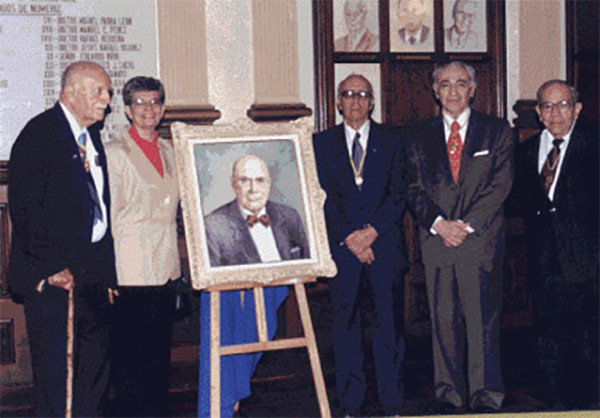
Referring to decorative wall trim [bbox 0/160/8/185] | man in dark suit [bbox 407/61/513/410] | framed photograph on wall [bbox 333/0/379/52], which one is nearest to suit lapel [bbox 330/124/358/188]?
man in dark suit [bbox 407/61/513/410]

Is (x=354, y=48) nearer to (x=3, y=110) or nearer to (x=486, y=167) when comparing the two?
(x=486, y=167)

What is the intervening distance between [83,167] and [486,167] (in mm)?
1958

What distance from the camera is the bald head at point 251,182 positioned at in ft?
10.5

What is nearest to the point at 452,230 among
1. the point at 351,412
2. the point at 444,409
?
the point at 444,409

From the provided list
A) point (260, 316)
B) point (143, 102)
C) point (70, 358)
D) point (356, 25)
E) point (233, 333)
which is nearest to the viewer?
point (70, 358)

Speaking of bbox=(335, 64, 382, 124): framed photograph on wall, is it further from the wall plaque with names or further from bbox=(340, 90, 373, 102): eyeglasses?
the wall plaque with names

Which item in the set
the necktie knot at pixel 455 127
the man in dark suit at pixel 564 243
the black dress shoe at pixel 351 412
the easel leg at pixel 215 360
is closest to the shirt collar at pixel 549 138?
the man in dark suit at pixel 564 243

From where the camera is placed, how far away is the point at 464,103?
3812 millimetres

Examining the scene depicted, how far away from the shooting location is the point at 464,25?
16.4 ft

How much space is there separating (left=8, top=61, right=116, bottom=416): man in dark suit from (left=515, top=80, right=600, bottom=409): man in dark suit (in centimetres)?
211

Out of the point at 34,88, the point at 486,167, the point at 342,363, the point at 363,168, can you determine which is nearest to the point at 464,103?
the point at 486,167

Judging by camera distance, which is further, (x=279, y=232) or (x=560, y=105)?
(x=560, y=105)

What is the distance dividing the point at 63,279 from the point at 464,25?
3231 millimetres

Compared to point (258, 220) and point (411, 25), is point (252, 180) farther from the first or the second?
point (411, 25)
